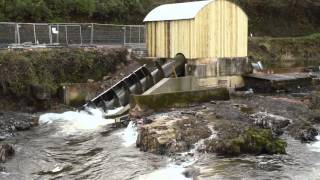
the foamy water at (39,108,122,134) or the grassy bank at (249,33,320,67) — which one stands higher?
the grassy bank at (249,33,320,67)

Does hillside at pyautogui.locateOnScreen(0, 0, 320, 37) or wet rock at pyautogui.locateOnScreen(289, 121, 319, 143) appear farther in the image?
hillside at pyautogui.locateOnScreen(0, 0, 320, 37)

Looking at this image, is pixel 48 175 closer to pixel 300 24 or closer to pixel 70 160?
pixel 70 160

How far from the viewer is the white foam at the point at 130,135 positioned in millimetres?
22864

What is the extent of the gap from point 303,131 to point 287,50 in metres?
39.2

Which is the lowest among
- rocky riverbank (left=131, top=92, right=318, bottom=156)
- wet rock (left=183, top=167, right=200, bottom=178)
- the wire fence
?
wet rock (left=183, top=167, right=200, bottom=178)

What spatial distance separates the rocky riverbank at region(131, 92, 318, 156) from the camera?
66.5 ft

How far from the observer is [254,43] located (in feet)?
190

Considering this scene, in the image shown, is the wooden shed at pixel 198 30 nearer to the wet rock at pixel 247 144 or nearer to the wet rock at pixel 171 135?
the wet rock at pixel 171 135

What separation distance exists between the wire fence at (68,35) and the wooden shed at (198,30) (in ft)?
12.1

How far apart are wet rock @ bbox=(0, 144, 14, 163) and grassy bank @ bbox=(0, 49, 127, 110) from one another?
8.97 m

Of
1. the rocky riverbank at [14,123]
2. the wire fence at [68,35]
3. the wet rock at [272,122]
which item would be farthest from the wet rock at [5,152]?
the wire fence at [68,35]

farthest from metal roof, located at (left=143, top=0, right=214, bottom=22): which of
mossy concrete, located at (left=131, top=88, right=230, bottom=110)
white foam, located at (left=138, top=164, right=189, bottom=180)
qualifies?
white foam, located at (left=138, top=164, right=189, bottom=180)

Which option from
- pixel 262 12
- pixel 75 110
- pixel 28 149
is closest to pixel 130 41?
pixel 75 110

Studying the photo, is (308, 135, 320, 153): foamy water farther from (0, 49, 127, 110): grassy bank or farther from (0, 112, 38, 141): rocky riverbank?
(0, 49, 127, 110): grassy bank
